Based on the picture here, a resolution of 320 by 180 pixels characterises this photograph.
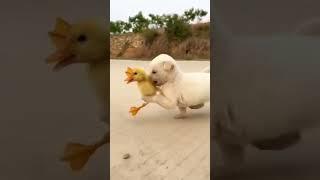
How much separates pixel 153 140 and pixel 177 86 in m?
0.32

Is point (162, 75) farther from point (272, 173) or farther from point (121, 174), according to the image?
point (272, 173)

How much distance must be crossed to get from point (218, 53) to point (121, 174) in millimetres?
419

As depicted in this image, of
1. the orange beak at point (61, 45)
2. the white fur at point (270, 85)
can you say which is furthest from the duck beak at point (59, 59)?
the white fur at point (270, 85)

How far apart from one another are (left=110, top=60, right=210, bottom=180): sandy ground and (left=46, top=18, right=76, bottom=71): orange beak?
358 mm

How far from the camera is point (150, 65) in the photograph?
151 centimetres

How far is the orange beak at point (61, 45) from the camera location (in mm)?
808

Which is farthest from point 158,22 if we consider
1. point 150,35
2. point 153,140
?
point 153,140

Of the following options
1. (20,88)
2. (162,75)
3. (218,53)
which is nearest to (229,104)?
(218,53)

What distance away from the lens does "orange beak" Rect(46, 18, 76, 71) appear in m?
0.81

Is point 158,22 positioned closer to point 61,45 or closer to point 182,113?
point 182,113

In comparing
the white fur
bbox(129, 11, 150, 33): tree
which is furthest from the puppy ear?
the white fur

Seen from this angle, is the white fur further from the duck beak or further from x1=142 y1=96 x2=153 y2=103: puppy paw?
x1=142 y1=96 x2=153 y2=103: puppy paw

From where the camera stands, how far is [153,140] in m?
1.26

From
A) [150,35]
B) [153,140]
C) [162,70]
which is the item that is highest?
[150,35]
